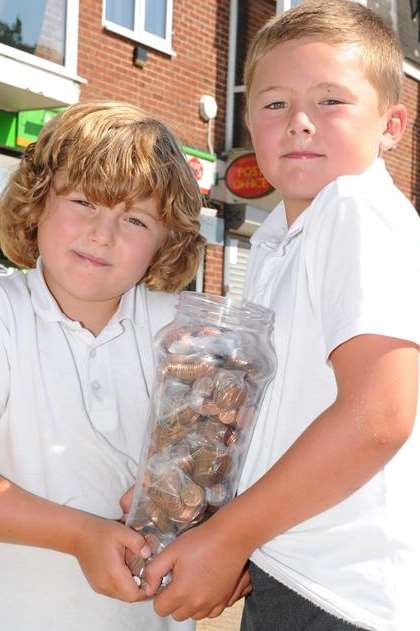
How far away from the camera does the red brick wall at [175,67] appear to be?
10.0 m

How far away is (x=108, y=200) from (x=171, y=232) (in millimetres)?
243

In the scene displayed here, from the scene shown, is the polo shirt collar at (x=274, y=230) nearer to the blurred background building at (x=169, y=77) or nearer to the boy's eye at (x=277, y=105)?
the boy's eye at (x=277, y=105)

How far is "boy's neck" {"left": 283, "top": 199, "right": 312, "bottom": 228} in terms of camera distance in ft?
6.01

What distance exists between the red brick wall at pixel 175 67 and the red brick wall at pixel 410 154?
3719 mm

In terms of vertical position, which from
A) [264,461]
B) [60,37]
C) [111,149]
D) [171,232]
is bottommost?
[264,461]

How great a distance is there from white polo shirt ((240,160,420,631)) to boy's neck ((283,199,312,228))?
0.16 meters

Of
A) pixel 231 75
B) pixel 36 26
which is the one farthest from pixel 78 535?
pixel 231 75

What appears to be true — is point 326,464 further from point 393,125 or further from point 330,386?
point 393,125

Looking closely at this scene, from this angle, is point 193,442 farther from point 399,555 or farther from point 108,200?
point 108,200

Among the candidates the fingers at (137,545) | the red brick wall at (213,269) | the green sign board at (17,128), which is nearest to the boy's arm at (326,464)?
the fingers at (137,545)

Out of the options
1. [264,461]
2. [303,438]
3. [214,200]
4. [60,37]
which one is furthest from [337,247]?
[214,200]

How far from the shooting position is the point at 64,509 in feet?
5.80

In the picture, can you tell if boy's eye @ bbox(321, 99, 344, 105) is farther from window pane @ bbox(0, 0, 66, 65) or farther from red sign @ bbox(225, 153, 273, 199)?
red sign @ bbox(225, 153, 273, 199)

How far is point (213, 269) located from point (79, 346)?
9.75m
